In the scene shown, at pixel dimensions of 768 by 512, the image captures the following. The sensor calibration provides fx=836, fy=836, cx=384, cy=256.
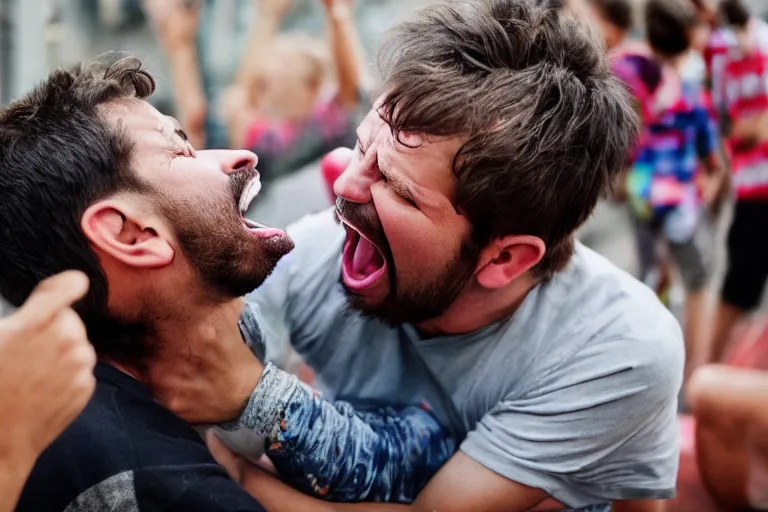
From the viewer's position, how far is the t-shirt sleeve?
175cm

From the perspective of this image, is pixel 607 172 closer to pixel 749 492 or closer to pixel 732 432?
pixel 732 432

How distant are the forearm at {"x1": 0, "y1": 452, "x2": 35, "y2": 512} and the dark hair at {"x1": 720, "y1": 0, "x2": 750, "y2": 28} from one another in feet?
11.3

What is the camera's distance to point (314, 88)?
4.45 metres

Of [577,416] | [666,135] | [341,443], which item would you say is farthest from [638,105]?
[341,443]

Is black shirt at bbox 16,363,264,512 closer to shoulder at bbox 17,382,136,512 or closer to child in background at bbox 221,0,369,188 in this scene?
shoulder at bbox 17,382,136,512

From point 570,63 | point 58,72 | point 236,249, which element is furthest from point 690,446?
point 58,72

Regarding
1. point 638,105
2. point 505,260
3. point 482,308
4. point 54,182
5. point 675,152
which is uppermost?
point 54,182

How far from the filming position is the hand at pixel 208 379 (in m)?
1.61

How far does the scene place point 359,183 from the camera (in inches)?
67.8

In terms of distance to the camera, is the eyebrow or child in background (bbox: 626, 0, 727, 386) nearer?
the eyebrow

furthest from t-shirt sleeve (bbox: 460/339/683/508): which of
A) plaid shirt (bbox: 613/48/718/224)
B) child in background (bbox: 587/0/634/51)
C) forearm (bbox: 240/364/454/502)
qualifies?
child in background (bbox: 587/0/634/51)

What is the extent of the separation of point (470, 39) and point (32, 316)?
40.7 inches

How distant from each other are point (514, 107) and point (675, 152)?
254cm

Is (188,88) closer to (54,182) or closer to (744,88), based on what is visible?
(744,88)
